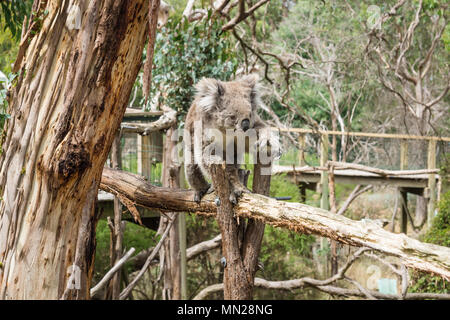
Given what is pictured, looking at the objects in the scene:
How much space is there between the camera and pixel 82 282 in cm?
173

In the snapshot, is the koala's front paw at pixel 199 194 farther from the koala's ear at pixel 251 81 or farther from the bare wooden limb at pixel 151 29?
the bare wooden limb at pixel 151 29

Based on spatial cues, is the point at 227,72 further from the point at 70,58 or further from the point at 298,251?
the point at 298,251

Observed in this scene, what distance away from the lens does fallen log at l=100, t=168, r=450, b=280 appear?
Result: 1.66 metres

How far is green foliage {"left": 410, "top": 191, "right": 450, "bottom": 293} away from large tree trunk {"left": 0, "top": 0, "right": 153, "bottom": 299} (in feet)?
10.3

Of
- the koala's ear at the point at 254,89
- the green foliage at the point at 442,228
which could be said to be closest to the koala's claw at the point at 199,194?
the koala's ear at the point at 254,89

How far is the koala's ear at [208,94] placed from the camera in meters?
2.69

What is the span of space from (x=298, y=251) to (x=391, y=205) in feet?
14.9

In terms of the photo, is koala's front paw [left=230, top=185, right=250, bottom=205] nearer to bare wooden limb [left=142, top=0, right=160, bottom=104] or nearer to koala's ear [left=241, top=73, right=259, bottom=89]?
koala's ear [left=241, top=73, right=259, bottom=89]

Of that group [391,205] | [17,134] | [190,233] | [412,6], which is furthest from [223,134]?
[391,205]

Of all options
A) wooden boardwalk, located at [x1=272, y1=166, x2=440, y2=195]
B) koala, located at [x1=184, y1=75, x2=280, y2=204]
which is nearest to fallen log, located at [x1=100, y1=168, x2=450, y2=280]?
koala, located at [x1=184, y1=75, x2=280, y2=204]

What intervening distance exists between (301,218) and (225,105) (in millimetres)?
928

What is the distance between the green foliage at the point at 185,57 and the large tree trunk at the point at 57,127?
1964 mm

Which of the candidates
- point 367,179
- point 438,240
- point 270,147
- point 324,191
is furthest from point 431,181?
point 270,147

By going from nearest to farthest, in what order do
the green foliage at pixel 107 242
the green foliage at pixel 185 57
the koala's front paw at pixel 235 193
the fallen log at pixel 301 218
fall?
the fallen log at pixel 301 218
the koala's front paw at pixel 235 193
the green foliage at pixel 185 57
the green foliage at pixel 107 242
